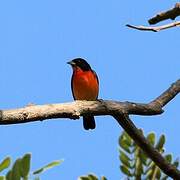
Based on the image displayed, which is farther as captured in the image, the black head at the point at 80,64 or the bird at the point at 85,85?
the black head at the point at 80,64

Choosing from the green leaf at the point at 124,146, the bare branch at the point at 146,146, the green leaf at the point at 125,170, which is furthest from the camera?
the bare branch at the point at 146,146

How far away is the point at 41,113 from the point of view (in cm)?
309

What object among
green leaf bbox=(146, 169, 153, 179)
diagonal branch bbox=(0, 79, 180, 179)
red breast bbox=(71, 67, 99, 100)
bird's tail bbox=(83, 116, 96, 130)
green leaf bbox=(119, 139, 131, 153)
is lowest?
green leaf bbox=(146, 169, 153, 179)

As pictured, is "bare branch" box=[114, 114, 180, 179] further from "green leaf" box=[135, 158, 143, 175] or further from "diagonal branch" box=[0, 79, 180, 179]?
"green leaf" box=[135, 158, 143, 175]

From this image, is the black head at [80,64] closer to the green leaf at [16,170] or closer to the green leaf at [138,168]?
the green leaf at [138,168]

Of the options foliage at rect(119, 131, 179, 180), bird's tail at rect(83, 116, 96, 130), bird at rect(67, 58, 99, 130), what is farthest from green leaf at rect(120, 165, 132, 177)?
bird's tail at rect(83, 116, 96, 130)

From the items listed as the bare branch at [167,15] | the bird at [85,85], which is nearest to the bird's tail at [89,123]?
the bird at [85,85]

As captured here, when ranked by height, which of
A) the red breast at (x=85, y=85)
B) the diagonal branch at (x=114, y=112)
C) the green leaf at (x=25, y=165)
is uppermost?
the red breast at (x=85, y=85)

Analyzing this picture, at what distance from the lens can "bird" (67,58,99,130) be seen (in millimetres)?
7129

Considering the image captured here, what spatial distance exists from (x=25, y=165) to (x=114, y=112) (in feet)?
5.49

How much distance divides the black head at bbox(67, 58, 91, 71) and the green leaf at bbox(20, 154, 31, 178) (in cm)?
565

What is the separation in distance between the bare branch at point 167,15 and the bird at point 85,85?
5.22 meters

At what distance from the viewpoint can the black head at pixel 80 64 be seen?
301 inches

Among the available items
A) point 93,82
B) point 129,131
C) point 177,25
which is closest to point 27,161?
point 177,25
